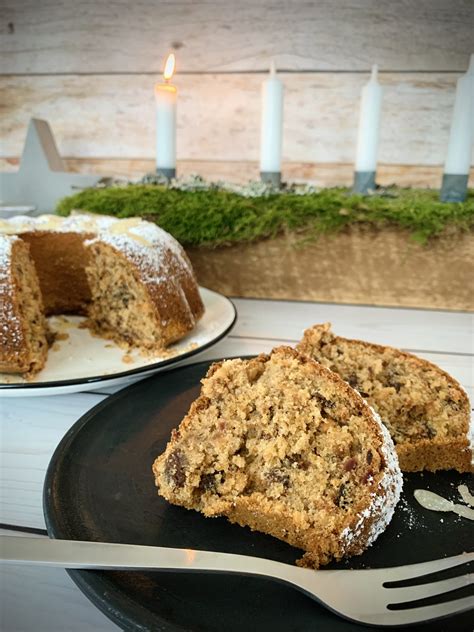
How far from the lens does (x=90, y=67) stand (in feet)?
7.22

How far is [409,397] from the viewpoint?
75cm

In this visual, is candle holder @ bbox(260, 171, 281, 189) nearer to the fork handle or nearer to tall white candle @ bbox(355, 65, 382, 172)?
tall white candle @ bbox(355, 65, 382, 172)

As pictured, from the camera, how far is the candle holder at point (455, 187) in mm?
1537

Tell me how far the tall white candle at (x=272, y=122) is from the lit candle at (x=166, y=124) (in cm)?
32

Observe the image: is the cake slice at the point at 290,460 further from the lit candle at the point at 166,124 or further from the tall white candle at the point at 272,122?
the lit candle at the point at 166,124

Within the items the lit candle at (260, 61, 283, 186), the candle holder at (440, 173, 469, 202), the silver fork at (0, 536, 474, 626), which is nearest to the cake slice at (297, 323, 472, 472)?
the silver fork at (0, 536, 474, 626)

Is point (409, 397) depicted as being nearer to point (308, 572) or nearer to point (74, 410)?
point (308, 572)

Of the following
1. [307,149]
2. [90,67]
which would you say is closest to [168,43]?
[90,67]

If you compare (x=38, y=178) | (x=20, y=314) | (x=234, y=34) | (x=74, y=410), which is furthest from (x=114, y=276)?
(x=234, y=34)

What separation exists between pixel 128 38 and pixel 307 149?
881 mm

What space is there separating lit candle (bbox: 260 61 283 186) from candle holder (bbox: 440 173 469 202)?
1.77 ft

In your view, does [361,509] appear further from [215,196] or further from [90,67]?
[90,67]

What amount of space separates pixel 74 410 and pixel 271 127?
1.19 metres

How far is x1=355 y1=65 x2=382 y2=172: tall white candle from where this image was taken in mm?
1604
